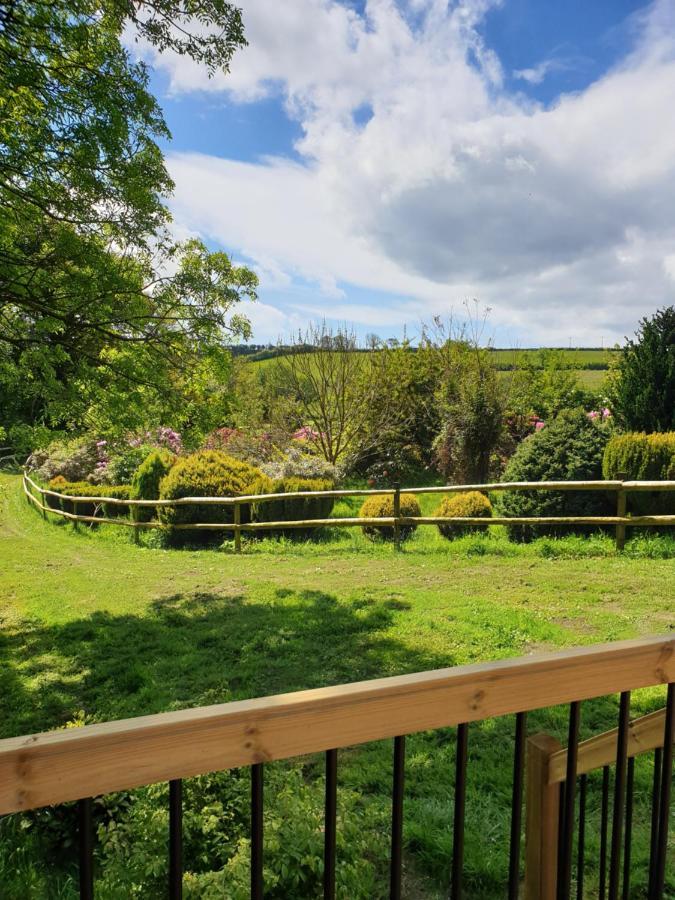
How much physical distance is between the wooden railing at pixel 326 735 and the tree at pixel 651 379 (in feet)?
33.5

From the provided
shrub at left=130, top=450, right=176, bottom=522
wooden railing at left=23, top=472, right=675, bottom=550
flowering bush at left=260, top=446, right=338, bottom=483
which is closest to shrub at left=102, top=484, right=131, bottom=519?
shrub at left=130, top=450, right=176, bottom=522

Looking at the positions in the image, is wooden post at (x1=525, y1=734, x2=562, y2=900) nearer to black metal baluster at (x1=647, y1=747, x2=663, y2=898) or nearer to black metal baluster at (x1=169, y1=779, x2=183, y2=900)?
black metal baluster at (x1=647, y1=747, x2=663, y2=898)

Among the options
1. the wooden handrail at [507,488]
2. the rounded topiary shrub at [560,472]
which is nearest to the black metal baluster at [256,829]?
the wooden handrail at [507,488]

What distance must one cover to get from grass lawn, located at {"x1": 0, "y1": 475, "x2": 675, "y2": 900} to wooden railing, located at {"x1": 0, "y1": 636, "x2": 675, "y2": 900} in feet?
4.08

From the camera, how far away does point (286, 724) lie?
1058 millimetres

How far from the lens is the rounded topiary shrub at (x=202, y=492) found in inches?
423

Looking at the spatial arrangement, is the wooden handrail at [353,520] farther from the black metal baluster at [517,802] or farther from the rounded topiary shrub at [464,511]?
the black metal baluster at [517,802]

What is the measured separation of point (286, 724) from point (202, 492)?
1017cm

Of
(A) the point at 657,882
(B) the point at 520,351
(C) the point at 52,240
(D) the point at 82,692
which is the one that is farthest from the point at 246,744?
(B) the point at 520,351

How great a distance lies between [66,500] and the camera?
1450cm

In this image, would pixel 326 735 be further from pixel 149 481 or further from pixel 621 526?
pixel 149 481

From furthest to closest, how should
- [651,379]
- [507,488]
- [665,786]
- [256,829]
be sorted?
[651,379] → [507,488] → [665,786] → [256,829]

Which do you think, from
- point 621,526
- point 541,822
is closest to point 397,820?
point 541,822

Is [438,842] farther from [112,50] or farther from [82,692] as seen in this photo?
A: [112,50]
